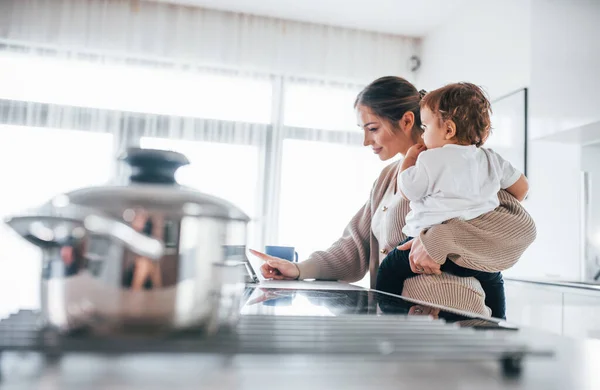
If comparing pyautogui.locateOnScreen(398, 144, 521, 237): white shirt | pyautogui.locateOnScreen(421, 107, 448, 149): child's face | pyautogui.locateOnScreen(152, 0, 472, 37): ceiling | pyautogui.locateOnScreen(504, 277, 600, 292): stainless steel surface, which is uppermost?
pyautogui.locateOnScreen(152, 0, 472, 37): ceiling

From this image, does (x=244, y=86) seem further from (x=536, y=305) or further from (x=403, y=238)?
(x=403, y=238)

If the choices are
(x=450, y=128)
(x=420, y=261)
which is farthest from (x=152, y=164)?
(x=450, y=128)

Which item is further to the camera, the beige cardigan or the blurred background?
the blurred background

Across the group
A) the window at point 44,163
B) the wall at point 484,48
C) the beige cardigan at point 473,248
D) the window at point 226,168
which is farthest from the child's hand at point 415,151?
the window at point 44,163

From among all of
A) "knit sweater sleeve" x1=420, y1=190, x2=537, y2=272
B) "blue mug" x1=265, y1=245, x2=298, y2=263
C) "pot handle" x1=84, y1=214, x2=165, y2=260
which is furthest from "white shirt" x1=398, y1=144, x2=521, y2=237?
"pot handle" x1=84, y1=214, x2=165, y2=260

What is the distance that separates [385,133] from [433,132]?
1.13 feet

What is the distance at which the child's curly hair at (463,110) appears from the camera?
123cm

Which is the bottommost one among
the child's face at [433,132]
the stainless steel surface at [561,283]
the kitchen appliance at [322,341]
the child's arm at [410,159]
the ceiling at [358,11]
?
the stainless steel surface at [561,283]

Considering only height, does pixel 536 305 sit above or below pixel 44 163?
below

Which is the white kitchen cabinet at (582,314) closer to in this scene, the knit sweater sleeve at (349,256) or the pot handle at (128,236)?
the knit sweater sleeve at (349,256)

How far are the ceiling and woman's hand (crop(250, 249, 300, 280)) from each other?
2.64 metres

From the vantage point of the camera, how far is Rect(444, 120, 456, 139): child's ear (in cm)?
121

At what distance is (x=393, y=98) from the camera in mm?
1526

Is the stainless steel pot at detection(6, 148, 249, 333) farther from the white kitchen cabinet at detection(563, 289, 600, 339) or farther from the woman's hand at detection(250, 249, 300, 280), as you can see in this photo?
the white kitchen cabinet at detection(563, 289, 600, 339)
